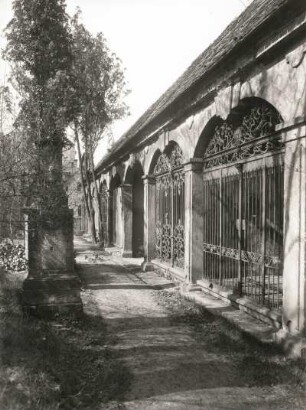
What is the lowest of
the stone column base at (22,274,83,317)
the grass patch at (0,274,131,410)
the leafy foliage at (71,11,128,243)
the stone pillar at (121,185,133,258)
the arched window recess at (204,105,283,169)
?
the grass patch at (0,274,131,410)

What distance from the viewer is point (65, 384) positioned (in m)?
3.99

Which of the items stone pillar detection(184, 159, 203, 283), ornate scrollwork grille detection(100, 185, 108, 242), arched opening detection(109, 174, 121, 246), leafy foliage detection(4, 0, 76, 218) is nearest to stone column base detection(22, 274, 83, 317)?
leafy foliage detection(4, 0, 76, 218)

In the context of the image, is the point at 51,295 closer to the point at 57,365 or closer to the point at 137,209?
the point at 57,365

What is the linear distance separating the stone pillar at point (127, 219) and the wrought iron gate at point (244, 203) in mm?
6862

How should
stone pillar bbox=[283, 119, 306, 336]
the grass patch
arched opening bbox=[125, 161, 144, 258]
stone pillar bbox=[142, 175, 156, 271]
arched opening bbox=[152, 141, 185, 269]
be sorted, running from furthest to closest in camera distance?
arched opening bbox=[125, 161, 144, 258] → stone pillar bbox=[142, 175, 156, 271] → arched opening bbox=[152, 141, 185, 269] → stone pillar bbox=[283, 119, 306, 336] → the grass patch

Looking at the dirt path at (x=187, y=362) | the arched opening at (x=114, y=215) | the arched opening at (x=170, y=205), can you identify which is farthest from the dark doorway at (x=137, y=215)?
the dirt path at (x=187, y=362)

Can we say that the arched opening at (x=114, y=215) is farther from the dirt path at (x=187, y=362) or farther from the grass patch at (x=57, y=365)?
the grass patch at (x=57, y=365)

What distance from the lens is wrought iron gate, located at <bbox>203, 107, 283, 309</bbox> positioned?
5.75 metres

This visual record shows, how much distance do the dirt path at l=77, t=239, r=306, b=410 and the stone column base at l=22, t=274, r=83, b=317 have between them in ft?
2.14

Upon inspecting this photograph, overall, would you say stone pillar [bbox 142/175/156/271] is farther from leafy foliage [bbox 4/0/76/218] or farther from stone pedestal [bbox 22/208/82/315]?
leafy foliage [bbox 4/0/76/218]

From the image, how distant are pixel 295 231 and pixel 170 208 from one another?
570 centimetres

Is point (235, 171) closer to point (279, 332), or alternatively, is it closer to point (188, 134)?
point (188, 134)

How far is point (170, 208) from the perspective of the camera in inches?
404

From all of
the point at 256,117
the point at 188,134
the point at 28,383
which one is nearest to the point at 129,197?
the point at 188,134
